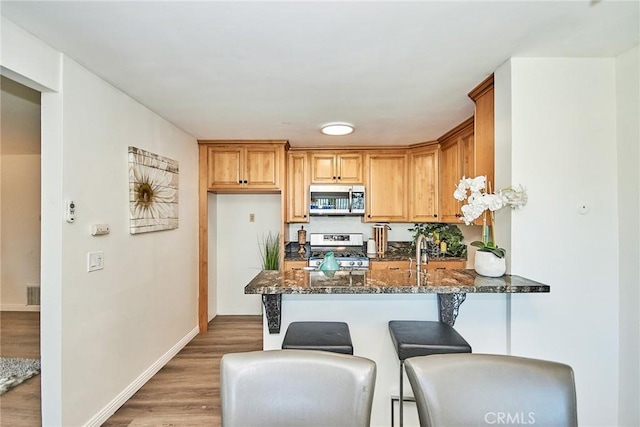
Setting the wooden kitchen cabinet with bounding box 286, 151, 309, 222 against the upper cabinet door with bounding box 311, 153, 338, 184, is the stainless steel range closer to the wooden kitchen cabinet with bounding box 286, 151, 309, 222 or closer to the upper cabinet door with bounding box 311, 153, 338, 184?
the wooden kitchen cabinet with bounding box 286, 151, 309, 222

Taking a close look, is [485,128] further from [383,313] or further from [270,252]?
[270,252]

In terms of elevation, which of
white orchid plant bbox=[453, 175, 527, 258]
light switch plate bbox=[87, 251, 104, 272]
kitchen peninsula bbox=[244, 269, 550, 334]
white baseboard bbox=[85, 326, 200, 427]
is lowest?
white baseboard bbox=[85, 326, 200, 427]

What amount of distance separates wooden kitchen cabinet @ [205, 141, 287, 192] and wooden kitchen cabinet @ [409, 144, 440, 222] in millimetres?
1663

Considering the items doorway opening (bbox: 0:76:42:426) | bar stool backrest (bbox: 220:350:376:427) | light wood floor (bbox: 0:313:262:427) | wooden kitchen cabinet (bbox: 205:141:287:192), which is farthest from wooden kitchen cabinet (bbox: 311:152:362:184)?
doorway opening (bbox: 0:76:42:426)

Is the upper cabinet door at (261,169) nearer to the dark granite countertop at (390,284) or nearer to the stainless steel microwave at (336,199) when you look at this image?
the stainless steel microwave at (336,199)

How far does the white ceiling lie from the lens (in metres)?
1.38

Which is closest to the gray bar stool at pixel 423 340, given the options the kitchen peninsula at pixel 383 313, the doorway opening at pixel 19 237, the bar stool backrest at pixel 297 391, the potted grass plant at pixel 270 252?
the kitchen peninsula at pixel 383 313

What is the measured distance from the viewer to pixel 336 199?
3973mm

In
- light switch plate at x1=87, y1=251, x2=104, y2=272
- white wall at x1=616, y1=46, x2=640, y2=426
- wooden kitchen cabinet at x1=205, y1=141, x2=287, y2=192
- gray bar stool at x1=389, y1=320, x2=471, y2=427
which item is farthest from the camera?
wooden kitchen cabinet at x1=205, y1=141, x2=287, y2=192

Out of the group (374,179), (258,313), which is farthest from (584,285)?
(258,313)

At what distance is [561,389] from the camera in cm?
95

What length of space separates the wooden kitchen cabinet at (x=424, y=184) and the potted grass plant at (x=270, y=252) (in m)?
1.79

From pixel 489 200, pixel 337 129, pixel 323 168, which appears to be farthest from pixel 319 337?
pixel 323 168

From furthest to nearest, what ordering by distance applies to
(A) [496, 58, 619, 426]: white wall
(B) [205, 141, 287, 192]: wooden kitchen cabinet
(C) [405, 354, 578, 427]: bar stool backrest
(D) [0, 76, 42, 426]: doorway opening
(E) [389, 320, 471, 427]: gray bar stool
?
(D) [0, 76, 42, 426]: doorway opening
(B) [205, 141, 287, 192]: wooden kitchen cabinet
(A) [496, 58, 619, 426]: white wall
(E) [389, 320, 471, 427]: gray bar stool
(C) [405, 354, 578, 427]: bar stool backrest
